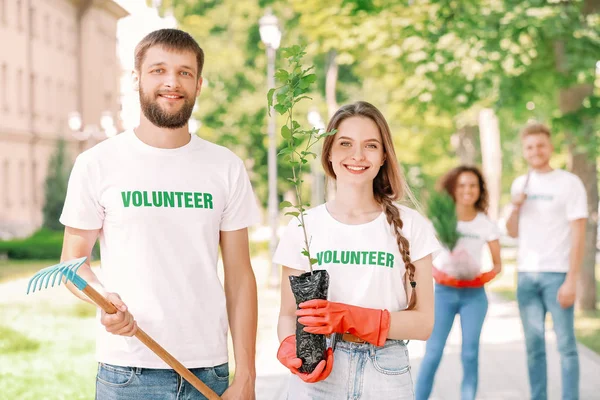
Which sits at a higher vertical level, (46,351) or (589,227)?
(589,227)

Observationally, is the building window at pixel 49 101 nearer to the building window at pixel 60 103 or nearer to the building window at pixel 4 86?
the building window at pixel 60 103

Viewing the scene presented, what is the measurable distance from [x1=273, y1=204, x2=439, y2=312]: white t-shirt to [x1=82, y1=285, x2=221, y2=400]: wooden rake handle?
570mm

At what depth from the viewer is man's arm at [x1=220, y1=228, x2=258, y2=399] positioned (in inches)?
140

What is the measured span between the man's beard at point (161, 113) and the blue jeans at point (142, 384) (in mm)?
866

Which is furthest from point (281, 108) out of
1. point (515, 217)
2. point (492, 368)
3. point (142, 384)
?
point (492, 368)

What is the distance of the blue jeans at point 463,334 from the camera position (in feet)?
22.0

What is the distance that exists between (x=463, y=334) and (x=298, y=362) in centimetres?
371

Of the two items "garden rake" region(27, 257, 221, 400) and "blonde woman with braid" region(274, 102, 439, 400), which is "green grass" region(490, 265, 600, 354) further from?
"garden rake" region(27, 257, 221, 400)

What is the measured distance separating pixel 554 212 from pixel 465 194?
0.66 m

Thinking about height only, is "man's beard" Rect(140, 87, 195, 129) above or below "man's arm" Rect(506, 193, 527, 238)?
above

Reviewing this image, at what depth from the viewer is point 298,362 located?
332cm

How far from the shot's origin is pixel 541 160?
22.5ft

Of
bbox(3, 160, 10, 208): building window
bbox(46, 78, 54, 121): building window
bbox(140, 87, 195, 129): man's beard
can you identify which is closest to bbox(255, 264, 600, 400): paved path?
bbox(140, 87, 195, 129): man's beard

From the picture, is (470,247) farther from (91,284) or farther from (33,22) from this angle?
(33,22)
